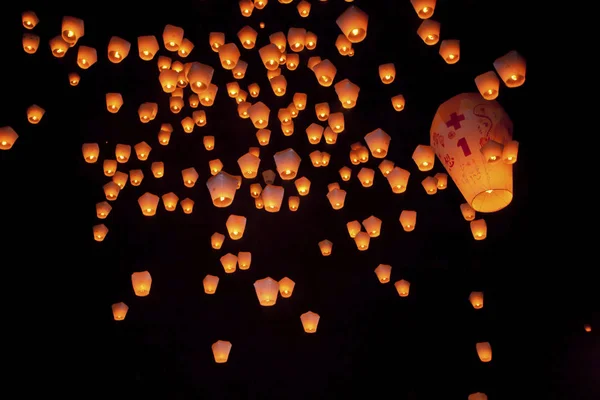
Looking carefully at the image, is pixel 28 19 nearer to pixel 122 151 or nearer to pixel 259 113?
pixel 122 151

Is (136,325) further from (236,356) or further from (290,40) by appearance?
(290,40)

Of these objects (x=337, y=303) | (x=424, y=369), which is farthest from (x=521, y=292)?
(x=337, y=303)

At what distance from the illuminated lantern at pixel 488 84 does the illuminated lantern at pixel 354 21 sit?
0.98 meters

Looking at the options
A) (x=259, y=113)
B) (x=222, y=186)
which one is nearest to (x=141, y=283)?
(x=222, y=186)

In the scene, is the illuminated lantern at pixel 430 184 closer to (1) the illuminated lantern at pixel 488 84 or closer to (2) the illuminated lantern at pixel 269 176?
(1) the illuminated lantern at pixel 488 84

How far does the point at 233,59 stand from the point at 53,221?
3392mm

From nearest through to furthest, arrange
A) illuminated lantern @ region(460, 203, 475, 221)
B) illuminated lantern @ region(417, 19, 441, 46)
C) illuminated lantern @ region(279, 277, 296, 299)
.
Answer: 1. illuminated lantern @ region(417, 19, 441, 46)
2. illuminated lantern @ region(279, 277, 296, 299)
3. illuminated lantern @ region(460, 203, 475, 221)

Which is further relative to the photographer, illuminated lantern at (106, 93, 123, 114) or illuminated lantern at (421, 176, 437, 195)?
illuminated lantern at (421, 176, 437, 195)

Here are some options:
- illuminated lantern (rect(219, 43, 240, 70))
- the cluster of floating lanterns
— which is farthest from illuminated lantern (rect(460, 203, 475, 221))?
illuminated lantern (rect(219, 43, 240, 70))

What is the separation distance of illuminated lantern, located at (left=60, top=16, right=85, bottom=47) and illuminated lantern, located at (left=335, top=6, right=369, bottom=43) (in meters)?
2.04

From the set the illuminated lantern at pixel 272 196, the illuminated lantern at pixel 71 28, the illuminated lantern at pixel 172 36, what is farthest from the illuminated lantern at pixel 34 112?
the illuminated lantern at pixel 272 196

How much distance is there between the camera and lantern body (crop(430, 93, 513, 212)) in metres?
3.98

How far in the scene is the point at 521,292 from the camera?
23.8ft

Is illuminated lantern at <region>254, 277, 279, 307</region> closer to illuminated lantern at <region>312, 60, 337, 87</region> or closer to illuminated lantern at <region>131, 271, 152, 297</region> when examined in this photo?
illuminated lantern at <region>131, 271, 152, 297</region>
